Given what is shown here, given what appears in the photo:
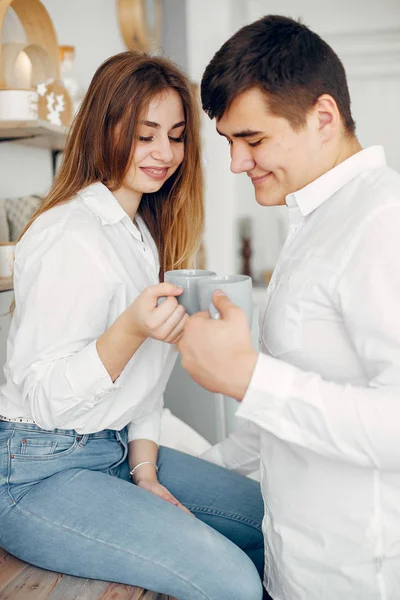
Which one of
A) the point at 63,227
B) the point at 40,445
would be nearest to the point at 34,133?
the point at 63,227

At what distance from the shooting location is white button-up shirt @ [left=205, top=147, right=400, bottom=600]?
84 centimetres

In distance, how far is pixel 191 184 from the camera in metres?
1.56

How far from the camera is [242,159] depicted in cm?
105

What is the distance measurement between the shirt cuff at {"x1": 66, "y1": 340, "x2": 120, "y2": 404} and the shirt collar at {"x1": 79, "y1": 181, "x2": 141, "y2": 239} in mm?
311

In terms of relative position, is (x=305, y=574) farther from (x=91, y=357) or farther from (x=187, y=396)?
(x=187, y=396)

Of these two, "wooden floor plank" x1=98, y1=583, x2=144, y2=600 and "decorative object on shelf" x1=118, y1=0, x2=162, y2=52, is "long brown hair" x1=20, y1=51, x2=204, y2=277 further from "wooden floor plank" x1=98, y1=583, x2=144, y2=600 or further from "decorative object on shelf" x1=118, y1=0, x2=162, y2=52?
"decorative object on shelf" x1=118, y1=0, x2=162, y2=52

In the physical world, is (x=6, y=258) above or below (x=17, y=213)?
below

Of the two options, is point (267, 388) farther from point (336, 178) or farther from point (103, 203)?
point (103, 203)

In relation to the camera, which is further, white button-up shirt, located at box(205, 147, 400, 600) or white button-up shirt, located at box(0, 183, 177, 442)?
white button-up shirt, located at box(0, 183, 177, 442)

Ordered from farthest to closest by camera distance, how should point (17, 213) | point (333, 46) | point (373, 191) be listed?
point (333, 46), point (17, 213), point (373, 191)

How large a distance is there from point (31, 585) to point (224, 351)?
23.0 inches

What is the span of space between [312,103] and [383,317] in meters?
0.35

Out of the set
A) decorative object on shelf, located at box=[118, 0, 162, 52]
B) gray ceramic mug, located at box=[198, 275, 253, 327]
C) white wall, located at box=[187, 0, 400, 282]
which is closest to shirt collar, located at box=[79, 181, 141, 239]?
gray ceramic mug, located at box=[198, 275, 253, 327]

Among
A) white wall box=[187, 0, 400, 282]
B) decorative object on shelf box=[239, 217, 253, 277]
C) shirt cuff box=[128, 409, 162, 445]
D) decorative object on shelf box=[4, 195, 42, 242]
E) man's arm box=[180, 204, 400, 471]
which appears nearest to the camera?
man's arm box=[180, 204, 400, 471]
